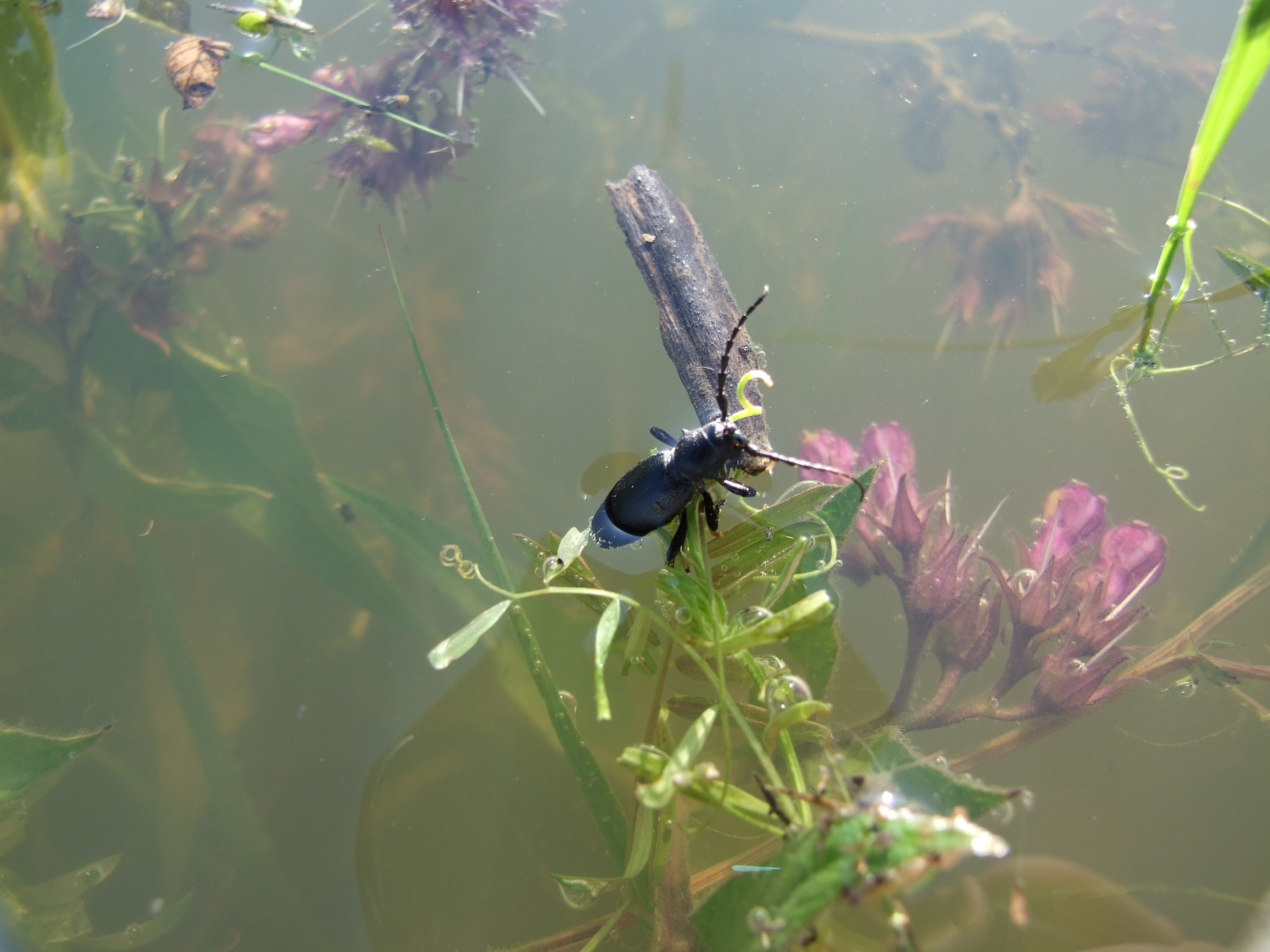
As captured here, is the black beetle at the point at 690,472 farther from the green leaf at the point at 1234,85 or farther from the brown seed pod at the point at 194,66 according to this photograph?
the brown seed pod at the point at 194,66

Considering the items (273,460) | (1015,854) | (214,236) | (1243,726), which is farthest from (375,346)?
(1243,726)

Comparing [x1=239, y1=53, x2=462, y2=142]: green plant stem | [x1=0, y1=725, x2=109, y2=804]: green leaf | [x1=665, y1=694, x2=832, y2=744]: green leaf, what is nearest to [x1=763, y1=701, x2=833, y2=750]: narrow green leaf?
[x1=665, y1=694, x2=832, y2=744]: green leaf

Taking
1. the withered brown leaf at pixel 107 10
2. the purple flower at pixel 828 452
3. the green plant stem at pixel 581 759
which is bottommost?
the green plant stem at pixel 581 759

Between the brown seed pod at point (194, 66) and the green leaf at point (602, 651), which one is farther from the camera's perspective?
the brown seed pod at point (194, 66)

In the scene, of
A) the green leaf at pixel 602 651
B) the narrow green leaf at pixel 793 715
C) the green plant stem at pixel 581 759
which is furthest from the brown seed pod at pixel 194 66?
the narrow green leaf at pixel 793 715

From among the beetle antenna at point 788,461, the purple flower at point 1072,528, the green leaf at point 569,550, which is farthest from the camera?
the purple flower at point 1072,528

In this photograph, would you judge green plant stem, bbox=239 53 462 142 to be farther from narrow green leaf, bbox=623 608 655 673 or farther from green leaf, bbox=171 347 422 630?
narrow green leaf, bbox=623 608 655 673
